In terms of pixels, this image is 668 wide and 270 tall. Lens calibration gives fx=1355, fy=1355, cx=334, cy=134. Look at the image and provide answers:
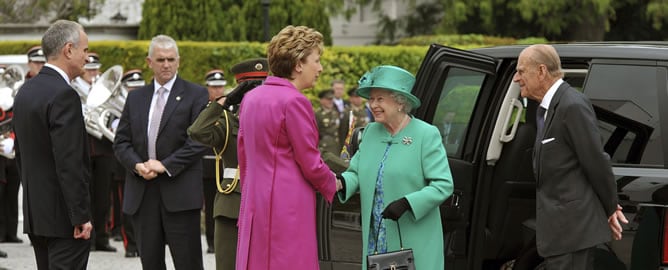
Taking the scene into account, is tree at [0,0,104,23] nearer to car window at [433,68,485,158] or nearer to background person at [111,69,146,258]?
background person at [111,69,146,258]

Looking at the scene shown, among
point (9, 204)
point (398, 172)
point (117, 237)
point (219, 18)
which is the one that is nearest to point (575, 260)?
point (398, 172)

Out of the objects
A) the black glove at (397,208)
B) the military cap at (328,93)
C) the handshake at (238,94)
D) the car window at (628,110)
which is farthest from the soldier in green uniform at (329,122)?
the black glove at (397,208)

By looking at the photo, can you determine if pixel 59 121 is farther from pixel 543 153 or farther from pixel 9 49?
pixel 9 49

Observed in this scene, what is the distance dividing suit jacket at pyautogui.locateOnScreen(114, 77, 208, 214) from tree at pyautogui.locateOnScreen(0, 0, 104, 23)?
65.2 ft

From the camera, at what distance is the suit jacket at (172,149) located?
8156 millimetres

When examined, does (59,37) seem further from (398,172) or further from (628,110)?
(628,110)

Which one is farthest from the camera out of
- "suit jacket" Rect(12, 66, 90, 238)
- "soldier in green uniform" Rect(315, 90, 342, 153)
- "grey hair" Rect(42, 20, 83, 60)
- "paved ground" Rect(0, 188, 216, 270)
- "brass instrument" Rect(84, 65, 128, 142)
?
"soldier in green uniform" Rect(315, 90, 342, 153)

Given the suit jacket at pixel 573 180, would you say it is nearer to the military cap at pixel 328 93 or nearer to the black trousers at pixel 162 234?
the black trousers at pixel 162 234

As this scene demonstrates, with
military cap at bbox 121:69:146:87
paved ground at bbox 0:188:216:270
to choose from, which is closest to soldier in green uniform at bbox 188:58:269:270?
paved ground at bbox 0:188:216:270

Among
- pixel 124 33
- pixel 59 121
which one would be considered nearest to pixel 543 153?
pixel 59 121

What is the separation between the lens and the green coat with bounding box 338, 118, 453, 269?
6391mm

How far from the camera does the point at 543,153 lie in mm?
6148

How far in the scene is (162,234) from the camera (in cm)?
820

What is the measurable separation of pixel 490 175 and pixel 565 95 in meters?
1.17
